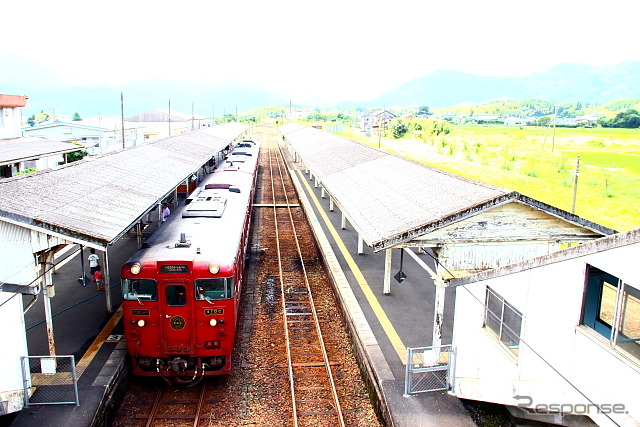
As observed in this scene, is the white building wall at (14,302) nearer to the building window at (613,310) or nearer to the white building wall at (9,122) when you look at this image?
the building window at (613,310)

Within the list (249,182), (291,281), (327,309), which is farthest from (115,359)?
(249,182)

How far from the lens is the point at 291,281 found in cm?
1549

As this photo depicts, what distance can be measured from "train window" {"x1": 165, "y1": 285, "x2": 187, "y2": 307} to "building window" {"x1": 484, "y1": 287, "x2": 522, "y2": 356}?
5319mm

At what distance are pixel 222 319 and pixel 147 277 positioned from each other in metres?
1.56

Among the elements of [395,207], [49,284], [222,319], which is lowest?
[222,319]

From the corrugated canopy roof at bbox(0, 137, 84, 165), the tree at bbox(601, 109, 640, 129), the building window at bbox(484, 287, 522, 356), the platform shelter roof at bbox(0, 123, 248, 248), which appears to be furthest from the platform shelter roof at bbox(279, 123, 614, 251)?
the tree at bbox(601, 109, 640, 129)

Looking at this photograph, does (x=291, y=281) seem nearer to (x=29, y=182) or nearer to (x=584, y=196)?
(x=29, y=182)

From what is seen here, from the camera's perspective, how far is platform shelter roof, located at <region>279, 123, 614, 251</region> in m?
9.23

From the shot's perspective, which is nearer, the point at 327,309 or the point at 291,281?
the point at 327,309

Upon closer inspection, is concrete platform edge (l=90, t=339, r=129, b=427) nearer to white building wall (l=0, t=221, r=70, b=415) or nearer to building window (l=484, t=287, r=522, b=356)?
white building wall (l=0, t=221, r=70, b=415)

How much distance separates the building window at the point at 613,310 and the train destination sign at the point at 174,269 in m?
6.37

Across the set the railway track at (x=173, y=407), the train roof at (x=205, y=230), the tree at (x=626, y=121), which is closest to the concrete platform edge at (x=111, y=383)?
the railway track at (x=173, y=407)

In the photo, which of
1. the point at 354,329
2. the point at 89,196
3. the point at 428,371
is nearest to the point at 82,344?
the point at 89,196

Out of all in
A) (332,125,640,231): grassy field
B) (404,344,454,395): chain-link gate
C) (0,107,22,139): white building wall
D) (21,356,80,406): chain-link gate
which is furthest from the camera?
(0,107,22,139): white building wall
